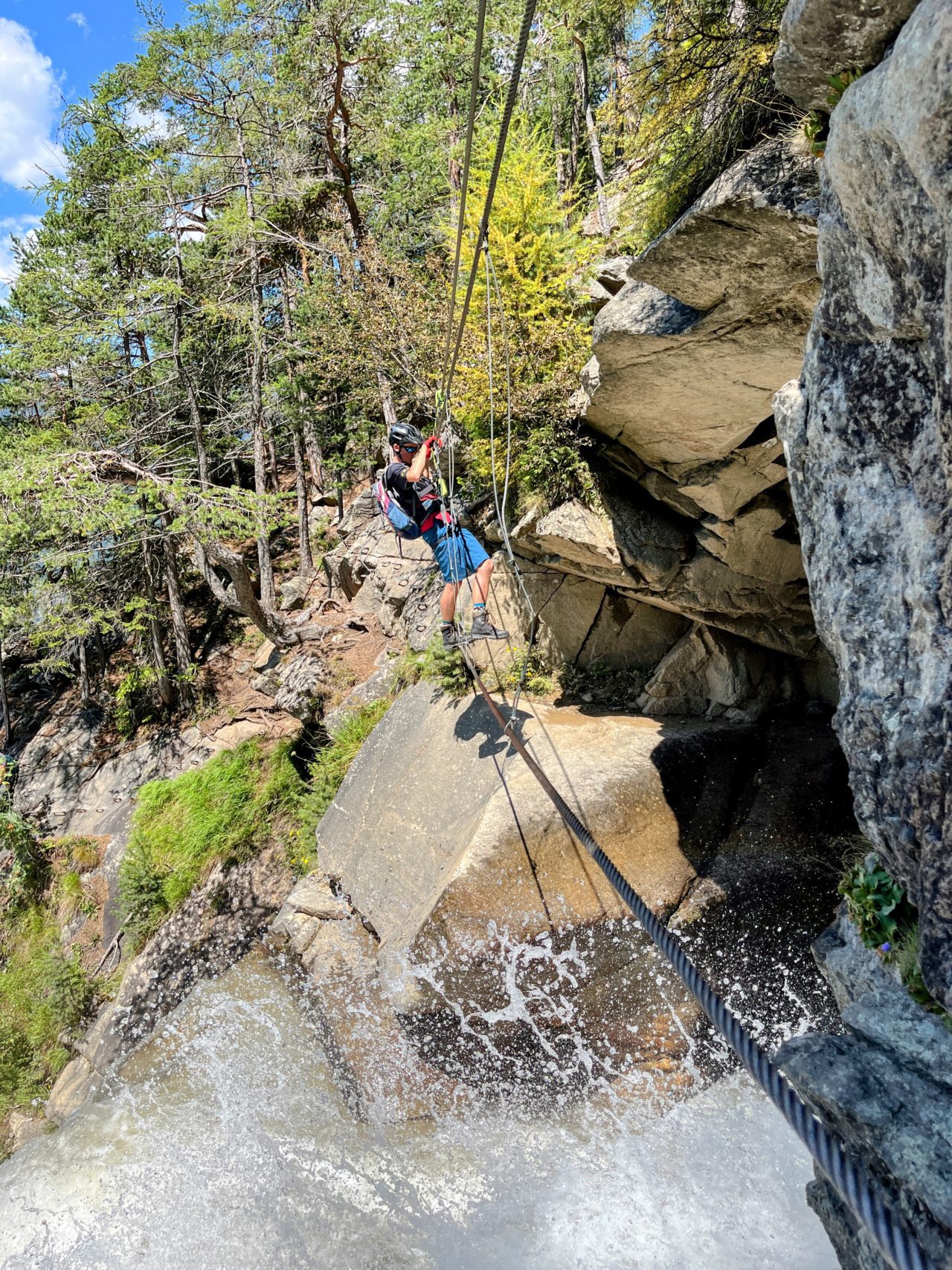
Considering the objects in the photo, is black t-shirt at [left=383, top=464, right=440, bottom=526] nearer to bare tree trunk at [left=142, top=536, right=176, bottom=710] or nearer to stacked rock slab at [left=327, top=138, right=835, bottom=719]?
stacked rock slab at [left=327, top=138, right=835, bottom=719]

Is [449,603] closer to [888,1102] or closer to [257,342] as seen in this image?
[888,1102]

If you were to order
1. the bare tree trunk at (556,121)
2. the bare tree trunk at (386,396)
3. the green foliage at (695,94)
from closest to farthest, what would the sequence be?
the green foliage at (695,94) < the bare tree trunk at (386,396) < the bare tree trunk at (556,121)

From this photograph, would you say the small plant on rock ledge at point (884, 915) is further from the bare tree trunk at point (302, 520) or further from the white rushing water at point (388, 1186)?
the bare tree trunk at point (302, 520)

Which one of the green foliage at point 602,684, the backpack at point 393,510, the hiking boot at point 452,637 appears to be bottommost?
the green foliage at point 602,684

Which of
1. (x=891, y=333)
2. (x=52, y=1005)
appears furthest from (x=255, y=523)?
(x=891, y=333)

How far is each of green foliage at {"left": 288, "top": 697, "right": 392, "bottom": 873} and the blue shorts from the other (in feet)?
14.4

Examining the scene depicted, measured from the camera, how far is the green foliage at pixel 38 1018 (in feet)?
37.6

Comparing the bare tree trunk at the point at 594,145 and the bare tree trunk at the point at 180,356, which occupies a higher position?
the bare tree trunk at the point at 594,145

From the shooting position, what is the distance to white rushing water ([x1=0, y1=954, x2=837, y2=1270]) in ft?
19.4

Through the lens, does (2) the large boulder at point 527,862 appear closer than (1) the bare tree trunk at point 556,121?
Yes

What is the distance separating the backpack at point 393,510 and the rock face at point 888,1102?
17.4 feet

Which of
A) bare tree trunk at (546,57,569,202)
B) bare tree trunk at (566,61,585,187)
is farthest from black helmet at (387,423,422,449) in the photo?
bare tree trunk at (566,61,585,187)

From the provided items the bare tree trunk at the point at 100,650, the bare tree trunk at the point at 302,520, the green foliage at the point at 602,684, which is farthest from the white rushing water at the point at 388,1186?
the bare tree trunk at the point at 100,650

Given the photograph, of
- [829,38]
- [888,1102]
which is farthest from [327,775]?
[829,38]
